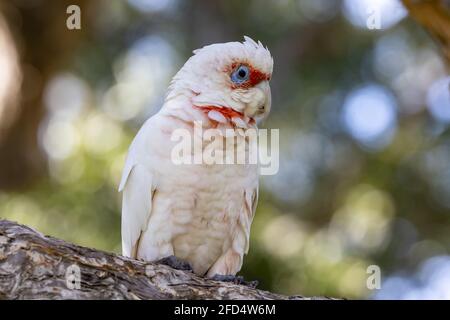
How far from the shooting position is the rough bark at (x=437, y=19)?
2.46 metres

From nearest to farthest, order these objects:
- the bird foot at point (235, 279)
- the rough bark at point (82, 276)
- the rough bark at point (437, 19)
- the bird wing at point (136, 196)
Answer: the rough bark at point (437, 19) → the rough bark at point (82, 276) → the bird foot at point (235, 279) → the bird wing at point (136, 196)

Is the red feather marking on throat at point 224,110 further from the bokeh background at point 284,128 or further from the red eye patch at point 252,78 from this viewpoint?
the bokeh background at point 284,128

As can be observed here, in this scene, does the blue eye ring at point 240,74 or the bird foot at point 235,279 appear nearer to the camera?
the bird foot at point 235,279

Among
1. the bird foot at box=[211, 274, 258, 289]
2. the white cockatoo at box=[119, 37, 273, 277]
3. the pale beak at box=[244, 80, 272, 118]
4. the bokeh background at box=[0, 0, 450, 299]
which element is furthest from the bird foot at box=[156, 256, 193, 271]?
the bokeh background at box=[0, 0, 450, 299]

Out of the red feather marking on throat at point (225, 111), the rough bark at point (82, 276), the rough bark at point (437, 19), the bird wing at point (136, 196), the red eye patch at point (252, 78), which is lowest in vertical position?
the rough bark at point (82, 276)

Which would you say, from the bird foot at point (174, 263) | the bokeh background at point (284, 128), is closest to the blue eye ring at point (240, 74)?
the bird foot at point (174, 263)

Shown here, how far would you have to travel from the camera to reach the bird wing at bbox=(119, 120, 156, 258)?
3674 millimetres

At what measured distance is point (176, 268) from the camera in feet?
11.7

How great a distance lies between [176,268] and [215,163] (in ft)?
1.96

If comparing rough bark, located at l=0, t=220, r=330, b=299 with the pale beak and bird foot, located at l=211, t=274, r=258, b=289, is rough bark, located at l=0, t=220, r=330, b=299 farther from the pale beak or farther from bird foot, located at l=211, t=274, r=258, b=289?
the pale beak

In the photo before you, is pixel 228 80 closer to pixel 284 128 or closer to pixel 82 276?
pixel 82 276

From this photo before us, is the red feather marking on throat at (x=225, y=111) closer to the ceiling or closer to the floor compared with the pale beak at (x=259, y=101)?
closer to the floor

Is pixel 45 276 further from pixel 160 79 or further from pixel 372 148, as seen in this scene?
pixel 372 148
